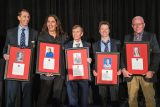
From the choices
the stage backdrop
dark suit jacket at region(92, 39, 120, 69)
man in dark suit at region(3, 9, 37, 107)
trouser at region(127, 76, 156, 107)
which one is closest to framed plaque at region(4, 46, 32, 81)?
man in dark suit at region(3, 9, 37, 107)

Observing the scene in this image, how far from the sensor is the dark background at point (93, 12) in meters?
6.17

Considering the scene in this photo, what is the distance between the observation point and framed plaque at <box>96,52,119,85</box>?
4.95m

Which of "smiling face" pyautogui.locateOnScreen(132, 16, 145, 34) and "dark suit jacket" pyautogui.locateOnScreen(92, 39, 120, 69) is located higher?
"smiling face" pyautogui.locateOnScreen(132, 16, 145, 34)

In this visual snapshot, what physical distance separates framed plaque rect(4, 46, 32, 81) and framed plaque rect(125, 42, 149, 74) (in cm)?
162

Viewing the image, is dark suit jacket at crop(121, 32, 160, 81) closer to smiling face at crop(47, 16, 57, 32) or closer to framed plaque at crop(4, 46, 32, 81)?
smiling face at crop(47, 16, 57, 32)

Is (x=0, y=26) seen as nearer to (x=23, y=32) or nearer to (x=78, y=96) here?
(x=23, y=32)

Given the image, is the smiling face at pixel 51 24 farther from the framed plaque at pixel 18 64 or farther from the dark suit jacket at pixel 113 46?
the dark suit jacket at pixel 113 46

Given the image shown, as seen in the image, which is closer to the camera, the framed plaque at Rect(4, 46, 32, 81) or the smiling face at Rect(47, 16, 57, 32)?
the framed plaque at Rect(4, 46, 32, 81)

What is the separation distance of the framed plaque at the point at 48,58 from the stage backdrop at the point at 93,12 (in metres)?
1.37

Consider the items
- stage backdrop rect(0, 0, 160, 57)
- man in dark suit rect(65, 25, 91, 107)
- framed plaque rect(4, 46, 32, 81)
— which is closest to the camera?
framed plaque rect(4, 46, 32, 81)

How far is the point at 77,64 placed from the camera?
16.3 feet

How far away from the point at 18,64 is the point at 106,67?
1.45 metres

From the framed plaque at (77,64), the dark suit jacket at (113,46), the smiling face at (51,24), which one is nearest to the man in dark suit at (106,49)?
the dark suit jacket at (113,46)

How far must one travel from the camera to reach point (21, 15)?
499 centimetres
